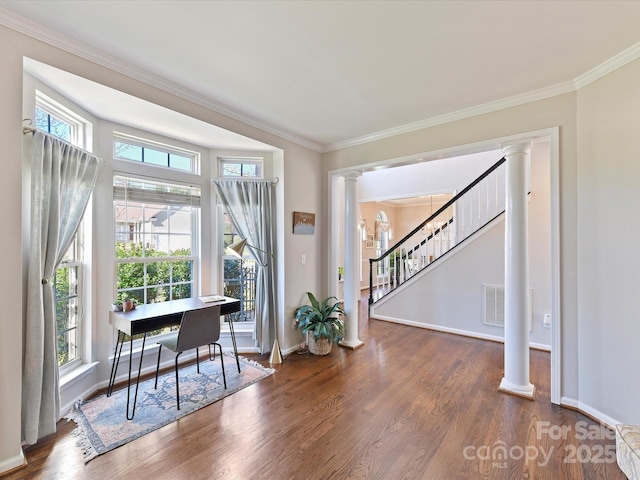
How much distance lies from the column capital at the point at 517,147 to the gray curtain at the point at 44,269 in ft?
11.8

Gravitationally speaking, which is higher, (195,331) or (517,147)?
(517,147)

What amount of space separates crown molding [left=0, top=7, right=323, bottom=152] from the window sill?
2395mm

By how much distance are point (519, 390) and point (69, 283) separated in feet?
13.3

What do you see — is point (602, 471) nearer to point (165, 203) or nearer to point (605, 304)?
point (605, 304)

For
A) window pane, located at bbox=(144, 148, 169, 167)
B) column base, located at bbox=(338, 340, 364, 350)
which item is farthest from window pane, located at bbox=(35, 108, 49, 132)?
column base, located at bbox=(338, 340, 364, 350)

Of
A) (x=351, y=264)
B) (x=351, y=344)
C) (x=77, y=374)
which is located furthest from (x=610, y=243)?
(x=77, y=374)

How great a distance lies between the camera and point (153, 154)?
3.03 m

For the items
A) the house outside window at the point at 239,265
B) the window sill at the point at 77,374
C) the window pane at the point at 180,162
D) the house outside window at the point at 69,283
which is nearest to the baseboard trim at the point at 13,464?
the window sill at the point at 77,374

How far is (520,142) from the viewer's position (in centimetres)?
255

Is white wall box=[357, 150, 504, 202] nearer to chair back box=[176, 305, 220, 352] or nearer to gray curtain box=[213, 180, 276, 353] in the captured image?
gray curtain box=[213, 180, 276, 353]

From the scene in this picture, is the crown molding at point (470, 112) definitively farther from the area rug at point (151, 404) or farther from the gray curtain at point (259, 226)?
the area rug at point (151, 404)

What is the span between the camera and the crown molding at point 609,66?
190 cm

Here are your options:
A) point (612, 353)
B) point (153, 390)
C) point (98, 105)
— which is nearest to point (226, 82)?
point (98, 105)

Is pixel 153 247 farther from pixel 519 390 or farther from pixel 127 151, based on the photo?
pixel 519 390
